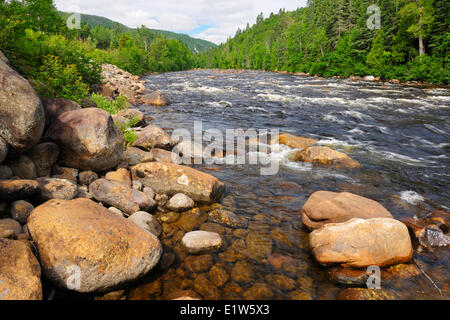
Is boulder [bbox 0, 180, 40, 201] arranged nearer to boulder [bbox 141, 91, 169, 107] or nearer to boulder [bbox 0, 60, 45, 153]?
boulder [bbox 0, 60, 45, 153]

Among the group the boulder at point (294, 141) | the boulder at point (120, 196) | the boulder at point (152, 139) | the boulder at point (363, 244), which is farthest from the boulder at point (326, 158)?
the boulder at point (120, 196)

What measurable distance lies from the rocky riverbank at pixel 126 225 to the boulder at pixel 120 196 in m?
0.02

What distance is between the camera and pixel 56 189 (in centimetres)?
489

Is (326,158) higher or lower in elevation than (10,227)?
higher

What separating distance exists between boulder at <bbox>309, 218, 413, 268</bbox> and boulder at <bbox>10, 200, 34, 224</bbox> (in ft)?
16.2

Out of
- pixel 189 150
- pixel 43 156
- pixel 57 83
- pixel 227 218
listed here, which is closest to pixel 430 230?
pixel 227 218

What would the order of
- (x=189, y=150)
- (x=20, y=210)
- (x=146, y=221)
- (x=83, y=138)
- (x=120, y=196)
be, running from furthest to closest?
(x=189, y=150), (x=83, y=138), (x=120, y=196), (x=146, y=221), (x=20, y=210)

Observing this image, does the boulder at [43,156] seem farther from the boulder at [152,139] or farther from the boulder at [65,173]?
the boulder at [152,139]

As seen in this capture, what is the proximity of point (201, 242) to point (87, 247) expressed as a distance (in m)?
1.89

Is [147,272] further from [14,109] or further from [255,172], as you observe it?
[255,172]

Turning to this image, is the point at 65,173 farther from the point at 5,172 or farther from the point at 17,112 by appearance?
the point at 17,112

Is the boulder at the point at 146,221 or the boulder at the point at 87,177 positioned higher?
the boulder at the point at 87,177

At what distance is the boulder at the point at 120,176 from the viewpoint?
616cm
